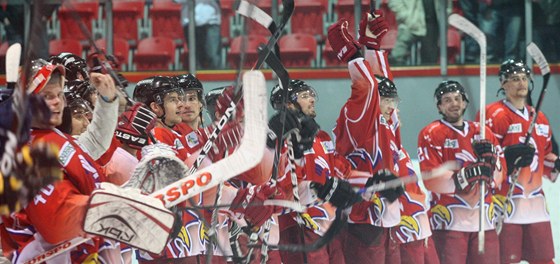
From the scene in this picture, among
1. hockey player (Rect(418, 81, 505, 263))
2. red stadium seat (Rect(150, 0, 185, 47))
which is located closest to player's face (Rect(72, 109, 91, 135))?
hockey player (Rect(418, 81, 505, 263))

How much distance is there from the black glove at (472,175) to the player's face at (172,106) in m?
1.84

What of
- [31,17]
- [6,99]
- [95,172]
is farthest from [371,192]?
[31,17]

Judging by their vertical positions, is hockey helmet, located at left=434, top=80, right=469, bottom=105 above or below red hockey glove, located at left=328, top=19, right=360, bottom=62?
below

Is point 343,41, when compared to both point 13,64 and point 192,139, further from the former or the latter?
point 13,64

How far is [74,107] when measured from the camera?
139 inches

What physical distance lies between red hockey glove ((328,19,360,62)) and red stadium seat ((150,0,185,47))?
2.04 metres

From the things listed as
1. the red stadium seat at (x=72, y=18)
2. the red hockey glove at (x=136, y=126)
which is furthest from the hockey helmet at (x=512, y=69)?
the red hockey glove at (x=136, y=126)

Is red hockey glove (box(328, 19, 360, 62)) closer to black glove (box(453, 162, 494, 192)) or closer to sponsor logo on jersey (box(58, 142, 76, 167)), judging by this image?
black glove (box(453, 162, 494, 192))

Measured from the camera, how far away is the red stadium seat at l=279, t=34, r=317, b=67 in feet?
20.8

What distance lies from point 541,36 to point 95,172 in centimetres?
437

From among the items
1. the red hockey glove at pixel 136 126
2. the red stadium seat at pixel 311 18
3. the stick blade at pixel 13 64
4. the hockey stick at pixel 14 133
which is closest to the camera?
the hockey stick at pixel 14 133

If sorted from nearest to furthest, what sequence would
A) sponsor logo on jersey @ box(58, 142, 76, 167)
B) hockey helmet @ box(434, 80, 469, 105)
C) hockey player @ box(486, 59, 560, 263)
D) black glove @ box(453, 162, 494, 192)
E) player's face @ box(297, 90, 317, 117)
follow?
sponsor logo on jersey @ box(58, 142, 76, 167), player's face @ box(297, 90, 317, 117), black glove @ box(453, 162, 494, 192), hockey helmet @ box(434, 80, 469, 105), hockey player @ box(486, 59, 560, 263)

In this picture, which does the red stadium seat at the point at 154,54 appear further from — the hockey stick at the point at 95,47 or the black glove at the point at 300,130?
the hockey stick at the point at 95,47

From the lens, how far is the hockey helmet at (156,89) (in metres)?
3.82
